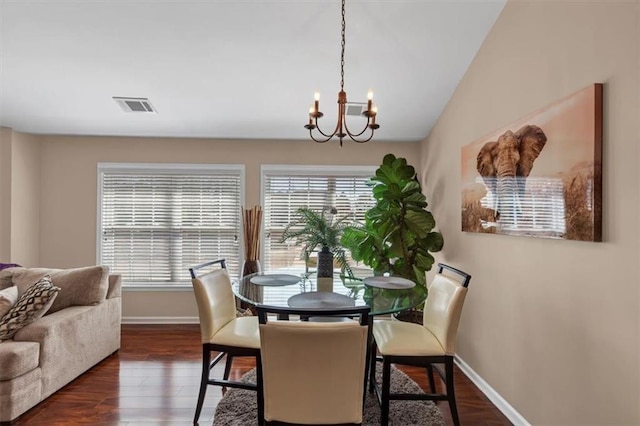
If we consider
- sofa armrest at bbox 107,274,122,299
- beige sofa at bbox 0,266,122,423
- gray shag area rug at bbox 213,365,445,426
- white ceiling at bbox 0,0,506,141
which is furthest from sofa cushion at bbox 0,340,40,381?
white ceiling at bbox 0,0,506,141

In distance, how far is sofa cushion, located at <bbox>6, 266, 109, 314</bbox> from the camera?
2793 millimetres

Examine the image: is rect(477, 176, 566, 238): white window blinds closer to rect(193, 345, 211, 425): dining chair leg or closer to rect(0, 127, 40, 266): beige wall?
rect(193, 345, 211, 425): dining chair leg

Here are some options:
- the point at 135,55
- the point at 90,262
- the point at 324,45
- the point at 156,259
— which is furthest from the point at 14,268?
the point at 324,45

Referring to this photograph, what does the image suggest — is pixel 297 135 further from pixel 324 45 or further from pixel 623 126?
pixel 623 126

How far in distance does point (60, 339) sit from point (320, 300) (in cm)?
201

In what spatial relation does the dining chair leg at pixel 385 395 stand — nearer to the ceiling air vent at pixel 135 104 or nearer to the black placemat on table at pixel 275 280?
the black placemat on table at pixel 275 280

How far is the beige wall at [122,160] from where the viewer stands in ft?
12.8

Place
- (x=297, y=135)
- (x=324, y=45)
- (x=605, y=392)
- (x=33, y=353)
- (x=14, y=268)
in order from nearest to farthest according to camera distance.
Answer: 1. (x=605, y=392)
2. (x=33, y=353)
3. (x=324, y=45)
4. (x=14, y=268)
5. (x=297, y=135)

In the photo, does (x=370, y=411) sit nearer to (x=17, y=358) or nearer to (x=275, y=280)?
(x=275, y=280)

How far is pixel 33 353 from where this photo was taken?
222 centimetres

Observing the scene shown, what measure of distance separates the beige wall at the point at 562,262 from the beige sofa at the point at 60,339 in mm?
3193

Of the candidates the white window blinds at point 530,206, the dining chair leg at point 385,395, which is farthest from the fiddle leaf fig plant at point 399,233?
the dining chair leg at point 385,395

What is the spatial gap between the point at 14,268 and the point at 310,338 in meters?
3.06

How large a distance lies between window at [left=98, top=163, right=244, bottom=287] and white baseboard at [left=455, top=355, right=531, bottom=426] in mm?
2645
